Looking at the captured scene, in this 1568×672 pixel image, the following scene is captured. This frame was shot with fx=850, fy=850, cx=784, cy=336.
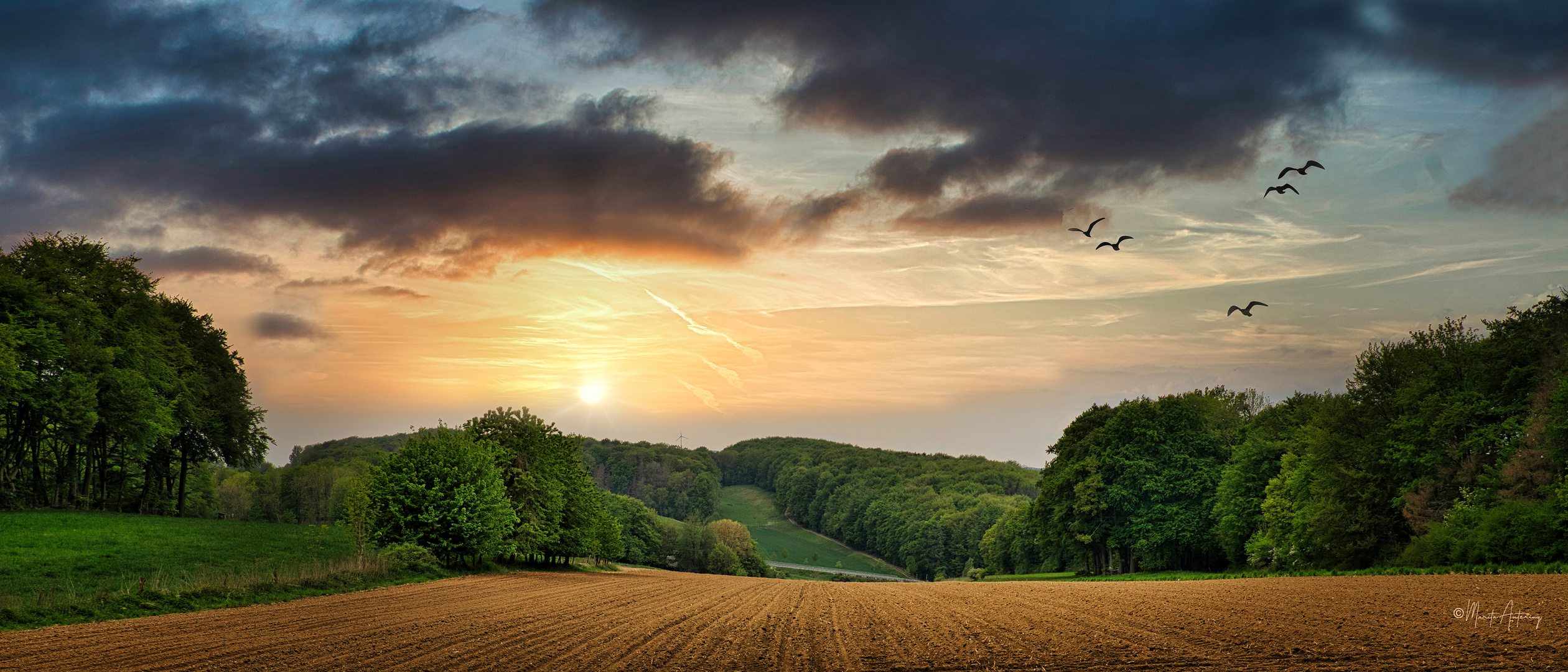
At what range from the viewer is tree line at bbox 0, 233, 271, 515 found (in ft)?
155

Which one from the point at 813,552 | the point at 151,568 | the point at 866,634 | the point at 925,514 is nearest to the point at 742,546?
the point at 925,514

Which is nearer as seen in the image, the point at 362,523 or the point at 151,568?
the point at 151,568

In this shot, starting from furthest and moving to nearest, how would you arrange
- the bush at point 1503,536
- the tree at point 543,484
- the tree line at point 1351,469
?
the tree at point 543,484, the tree line at point 1351,469, the bush at point 1503,536

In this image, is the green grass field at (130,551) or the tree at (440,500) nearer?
the green grass field at (130,551)

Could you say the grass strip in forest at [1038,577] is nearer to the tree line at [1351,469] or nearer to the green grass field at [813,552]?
the tree line at [1351,469]

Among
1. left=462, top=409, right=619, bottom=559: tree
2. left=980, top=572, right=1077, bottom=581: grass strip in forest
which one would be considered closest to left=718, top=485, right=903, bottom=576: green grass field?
left=980, top=572, right=1077, bottom=581: grass strip in forest

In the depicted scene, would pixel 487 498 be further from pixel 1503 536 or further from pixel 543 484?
pixel 1503 536

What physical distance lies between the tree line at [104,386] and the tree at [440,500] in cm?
1665

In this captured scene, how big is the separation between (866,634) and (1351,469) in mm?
40948

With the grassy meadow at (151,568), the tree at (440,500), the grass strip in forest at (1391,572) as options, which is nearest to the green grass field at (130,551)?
the grassy meadow at (151,568)

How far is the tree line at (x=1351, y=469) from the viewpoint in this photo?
38.7 meters

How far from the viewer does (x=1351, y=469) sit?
49625 millimetres

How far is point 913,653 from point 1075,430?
2457 inches

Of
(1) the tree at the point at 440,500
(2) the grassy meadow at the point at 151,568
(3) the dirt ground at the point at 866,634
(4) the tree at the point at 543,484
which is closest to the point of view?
(3) the dirt ground at the point at 866,634
